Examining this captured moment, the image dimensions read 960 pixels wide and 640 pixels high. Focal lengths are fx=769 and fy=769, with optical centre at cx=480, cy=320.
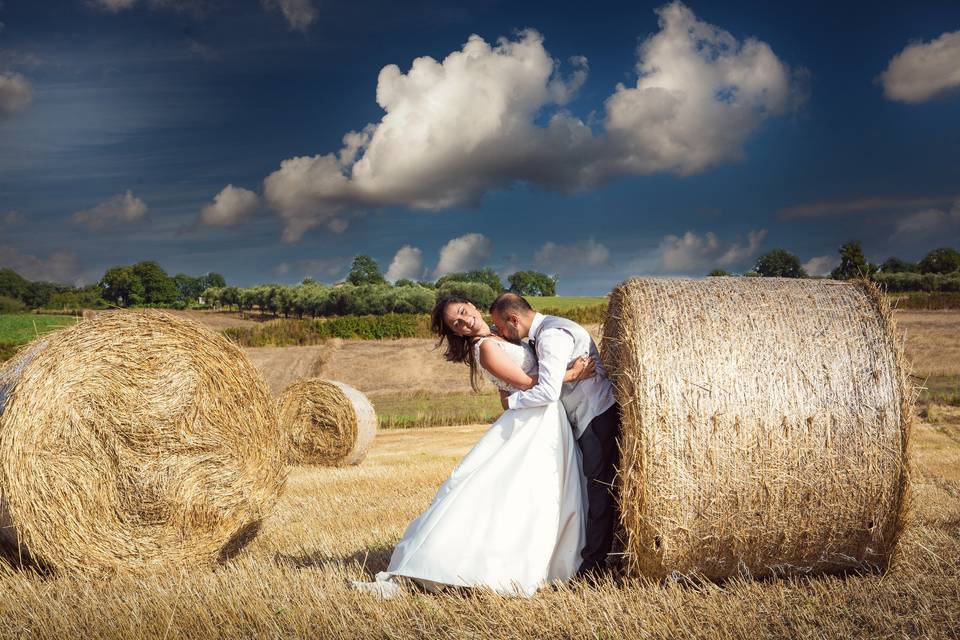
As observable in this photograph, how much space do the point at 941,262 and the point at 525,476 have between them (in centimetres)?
4342

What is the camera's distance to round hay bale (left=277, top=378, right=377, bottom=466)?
12.8 m

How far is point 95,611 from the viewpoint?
15.7 ft

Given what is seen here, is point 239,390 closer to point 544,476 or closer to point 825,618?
point 544,476

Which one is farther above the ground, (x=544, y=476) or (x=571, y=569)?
(x=544, y=476)

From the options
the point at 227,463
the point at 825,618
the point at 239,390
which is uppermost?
the point at 239,390

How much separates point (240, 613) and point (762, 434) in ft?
11.1

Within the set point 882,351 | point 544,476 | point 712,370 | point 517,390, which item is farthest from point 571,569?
point 882,351

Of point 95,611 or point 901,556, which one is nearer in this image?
point 95,611

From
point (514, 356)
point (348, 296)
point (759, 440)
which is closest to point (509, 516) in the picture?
point (514, 356)

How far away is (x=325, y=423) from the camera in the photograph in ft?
42.7

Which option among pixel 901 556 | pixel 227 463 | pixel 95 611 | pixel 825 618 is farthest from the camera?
pixel 227 463

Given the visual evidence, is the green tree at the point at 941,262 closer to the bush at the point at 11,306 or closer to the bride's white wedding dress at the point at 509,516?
the bride's white wedding dress at the point at 509,516

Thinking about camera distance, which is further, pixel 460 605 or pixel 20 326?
pixel 20 326

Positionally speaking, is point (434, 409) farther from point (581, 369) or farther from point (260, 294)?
point (260, 294)
